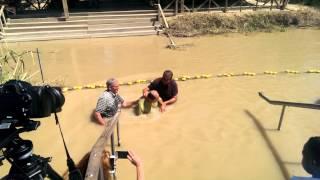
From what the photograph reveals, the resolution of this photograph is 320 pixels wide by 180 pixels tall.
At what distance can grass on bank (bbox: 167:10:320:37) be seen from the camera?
46.7ft

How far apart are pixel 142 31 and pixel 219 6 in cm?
441

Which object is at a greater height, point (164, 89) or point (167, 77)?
point (167, 77)

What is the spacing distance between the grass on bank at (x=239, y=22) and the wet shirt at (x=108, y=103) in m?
Result: 7.91

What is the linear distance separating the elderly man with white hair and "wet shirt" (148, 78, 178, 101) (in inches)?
43.6

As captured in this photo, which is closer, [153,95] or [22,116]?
[22,116]

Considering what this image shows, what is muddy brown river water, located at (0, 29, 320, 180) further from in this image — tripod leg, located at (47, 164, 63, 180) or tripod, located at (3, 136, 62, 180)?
tripod, located at (3, 136, 62, 180)

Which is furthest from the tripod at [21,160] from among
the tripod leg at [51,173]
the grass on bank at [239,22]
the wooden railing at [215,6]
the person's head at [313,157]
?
the wooden railing at [215,6]

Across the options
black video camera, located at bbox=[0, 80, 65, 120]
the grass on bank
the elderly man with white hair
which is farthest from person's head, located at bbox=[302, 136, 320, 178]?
the grass on bank

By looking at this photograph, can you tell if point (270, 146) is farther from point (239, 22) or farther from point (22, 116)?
point (239, 22)

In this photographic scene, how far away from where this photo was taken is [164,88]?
724 cm

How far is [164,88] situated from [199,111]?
2.89 ft

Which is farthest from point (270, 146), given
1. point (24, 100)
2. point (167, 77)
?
point (24, 100)

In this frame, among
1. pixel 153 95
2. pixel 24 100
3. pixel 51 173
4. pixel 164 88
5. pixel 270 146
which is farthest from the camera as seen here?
pixel 164 88

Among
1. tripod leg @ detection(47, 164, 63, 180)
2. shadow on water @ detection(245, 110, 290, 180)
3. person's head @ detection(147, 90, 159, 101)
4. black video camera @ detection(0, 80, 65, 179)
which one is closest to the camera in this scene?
black video camera @ detection(0, 80, 65, 179)
